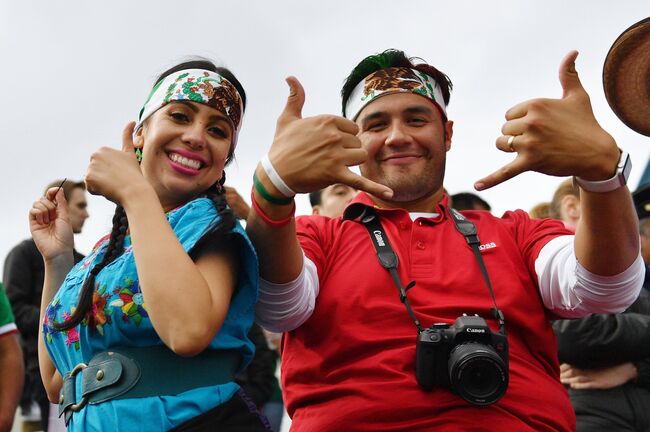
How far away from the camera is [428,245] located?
2824 mm

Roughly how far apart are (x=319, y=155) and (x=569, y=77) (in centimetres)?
75

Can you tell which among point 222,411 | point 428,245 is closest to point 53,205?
point 222,411

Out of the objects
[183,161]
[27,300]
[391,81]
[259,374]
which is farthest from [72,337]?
[27,300]

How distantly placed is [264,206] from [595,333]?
82.5 inches

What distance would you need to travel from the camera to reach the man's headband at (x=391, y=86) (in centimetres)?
314

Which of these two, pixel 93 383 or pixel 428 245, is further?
pixel 428 245

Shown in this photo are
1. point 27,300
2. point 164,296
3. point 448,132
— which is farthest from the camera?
point 27,300

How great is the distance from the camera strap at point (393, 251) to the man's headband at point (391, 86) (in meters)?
0.47

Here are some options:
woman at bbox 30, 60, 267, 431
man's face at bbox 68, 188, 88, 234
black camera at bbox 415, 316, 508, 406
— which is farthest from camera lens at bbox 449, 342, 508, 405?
man's face at bbox 68, 188, 88, 234

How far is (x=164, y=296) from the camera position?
6.69ft

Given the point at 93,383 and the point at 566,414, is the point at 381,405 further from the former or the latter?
the point at 93,383

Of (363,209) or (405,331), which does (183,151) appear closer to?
(363,209)

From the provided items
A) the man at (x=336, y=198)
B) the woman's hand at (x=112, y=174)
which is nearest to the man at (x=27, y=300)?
the man at (x=336, y=198)

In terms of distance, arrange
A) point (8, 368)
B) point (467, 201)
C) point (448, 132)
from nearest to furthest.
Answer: point (448, 132), point (8, 368), point (467, 201)
